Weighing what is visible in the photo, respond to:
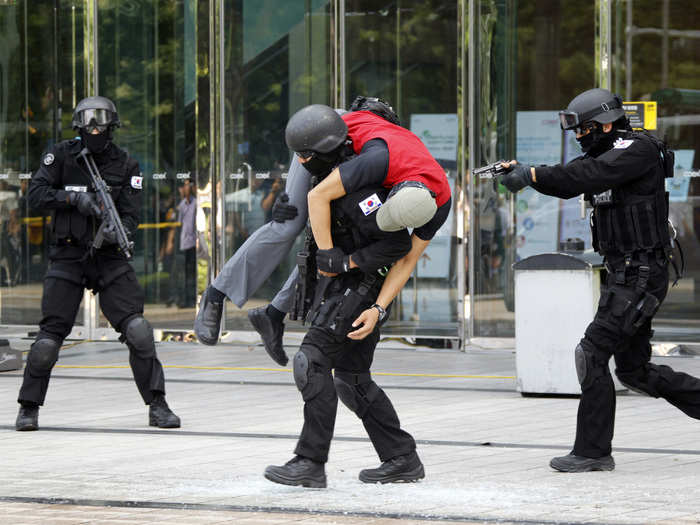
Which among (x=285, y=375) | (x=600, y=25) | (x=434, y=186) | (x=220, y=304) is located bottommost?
(x=285, y=375)

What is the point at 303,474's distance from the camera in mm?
6391

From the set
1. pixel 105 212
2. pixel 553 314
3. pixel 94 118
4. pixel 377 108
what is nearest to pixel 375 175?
pixel 377 108

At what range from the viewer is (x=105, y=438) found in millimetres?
8117

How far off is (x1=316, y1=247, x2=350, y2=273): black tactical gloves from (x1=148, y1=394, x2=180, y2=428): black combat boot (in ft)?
8.19

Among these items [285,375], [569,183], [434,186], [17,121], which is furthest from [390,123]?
[17,121]

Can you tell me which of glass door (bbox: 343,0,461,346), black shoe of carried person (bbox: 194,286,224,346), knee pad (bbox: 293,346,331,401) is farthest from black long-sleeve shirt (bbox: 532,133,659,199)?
glass door (bbox: 343,0,461,346)

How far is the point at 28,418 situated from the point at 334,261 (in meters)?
2.94

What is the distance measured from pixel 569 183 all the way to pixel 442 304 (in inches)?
265

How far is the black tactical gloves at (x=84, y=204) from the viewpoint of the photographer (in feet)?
27.6

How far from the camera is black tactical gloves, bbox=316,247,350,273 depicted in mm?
6340

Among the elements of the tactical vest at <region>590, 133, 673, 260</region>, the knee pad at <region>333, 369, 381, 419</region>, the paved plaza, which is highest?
the tactical vest at <region>590, 133, 673, 260</region>

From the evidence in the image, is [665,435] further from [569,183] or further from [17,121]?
[17,121]

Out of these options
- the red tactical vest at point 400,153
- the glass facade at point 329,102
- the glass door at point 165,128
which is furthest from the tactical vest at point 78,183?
the glass door at point 165,128

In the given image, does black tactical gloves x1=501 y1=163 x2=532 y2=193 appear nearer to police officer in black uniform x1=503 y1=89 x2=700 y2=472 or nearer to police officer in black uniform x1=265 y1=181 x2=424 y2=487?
police officer in black uniform x1=503 y1=89 x2=700 y2=472
